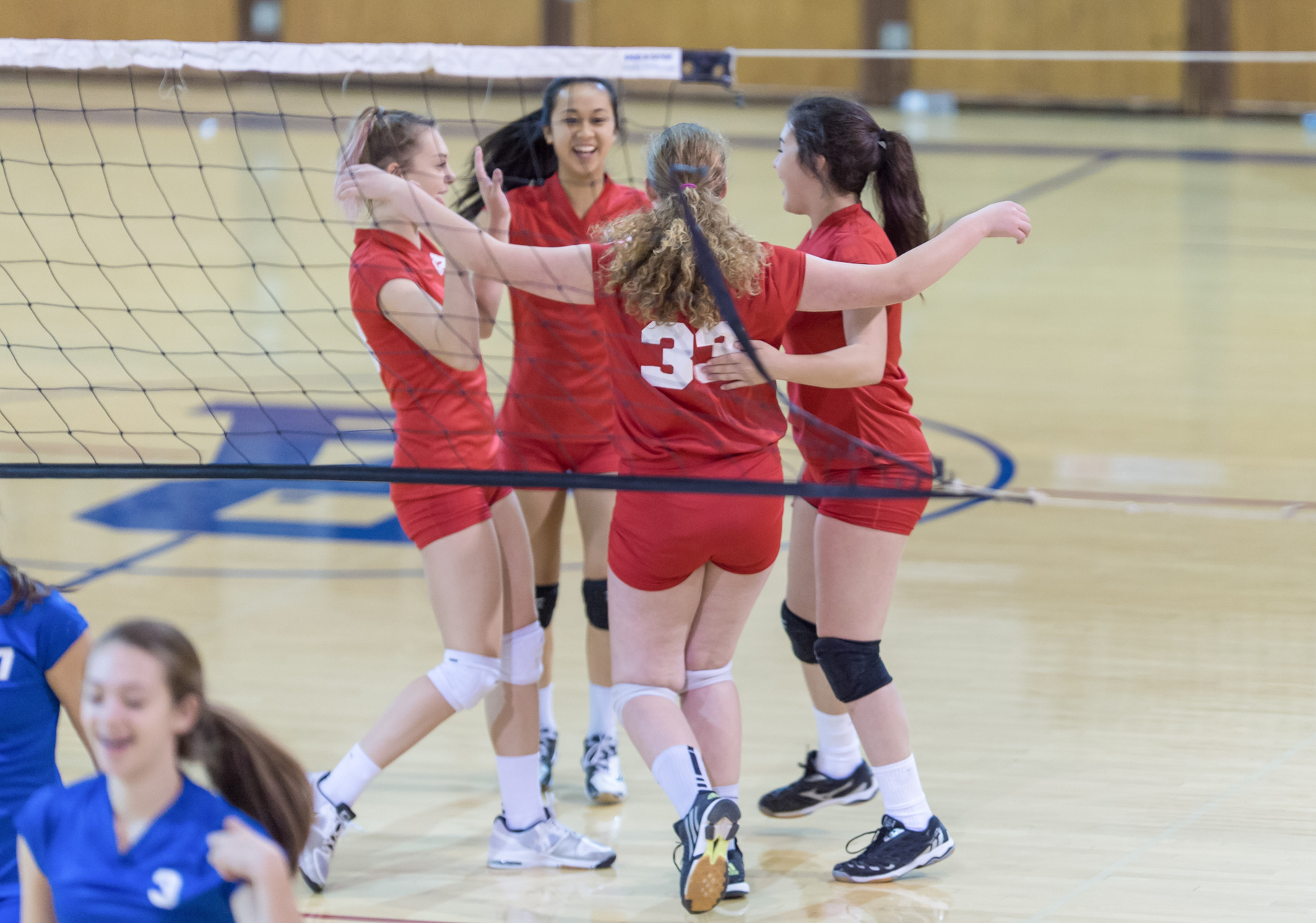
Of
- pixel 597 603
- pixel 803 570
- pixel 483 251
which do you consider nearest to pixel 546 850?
pixel 597 603

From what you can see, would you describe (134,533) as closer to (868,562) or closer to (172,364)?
(172,364)

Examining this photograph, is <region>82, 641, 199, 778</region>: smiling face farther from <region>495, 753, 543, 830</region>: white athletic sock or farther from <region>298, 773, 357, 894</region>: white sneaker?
<region>495, 753, 543, 830</region>: white athletic sock

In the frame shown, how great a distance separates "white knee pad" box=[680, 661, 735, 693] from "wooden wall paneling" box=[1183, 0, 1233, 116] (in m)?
14.0

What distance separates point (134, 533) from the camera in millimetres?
5766

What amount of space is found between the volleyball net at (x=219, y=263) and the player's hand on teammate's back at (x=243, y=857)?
1012 mm

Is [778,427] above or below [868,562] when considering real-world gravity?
above

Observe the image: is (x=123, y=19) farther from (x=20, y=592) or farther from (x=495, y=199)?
(x=20, y=592)

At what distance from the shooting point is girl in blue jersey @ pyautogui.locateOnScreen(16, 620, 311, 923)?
1.96 m

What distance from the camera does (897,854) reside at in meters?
3.35

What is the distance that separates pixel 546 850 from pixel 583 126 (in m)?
1.66

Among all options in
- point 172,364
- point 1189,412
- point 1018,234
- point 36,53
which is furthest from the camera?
point 172,364

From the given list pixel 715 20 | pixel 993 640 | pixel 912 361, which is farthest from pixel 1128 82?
pixel 993 640

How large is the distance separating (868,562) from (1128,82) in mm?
14142

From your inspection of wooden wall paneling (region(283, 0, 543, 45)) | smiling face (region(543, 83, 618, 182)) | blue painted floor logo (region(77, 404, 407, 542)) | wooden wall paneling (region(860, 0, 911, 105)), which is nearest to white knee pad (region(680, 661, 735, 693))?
smiling face (region(543, 83, 618, 182))
